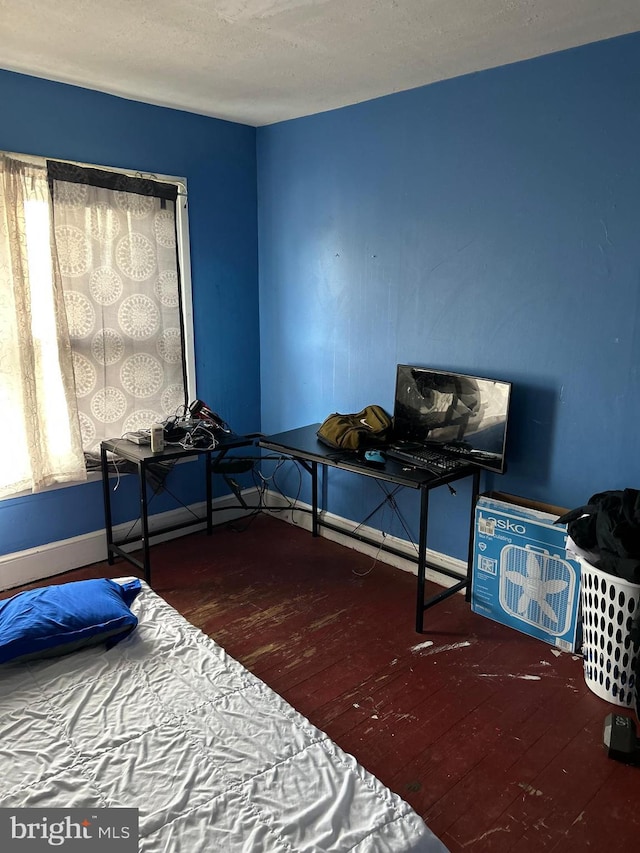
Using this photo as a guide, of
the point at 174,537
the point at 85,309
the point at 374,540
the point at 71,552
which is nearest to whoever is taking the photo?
the point at 85,309

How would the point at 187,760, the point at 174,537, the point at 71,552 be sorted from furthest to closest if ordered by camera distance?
the point at 174,537 → the point at 71,552 → the point at 187,760

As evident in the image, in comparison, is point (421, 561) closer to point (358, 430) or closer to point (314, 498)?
point (358, 430)

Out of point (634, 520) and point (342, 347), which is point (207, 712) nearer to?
point (634, 520)

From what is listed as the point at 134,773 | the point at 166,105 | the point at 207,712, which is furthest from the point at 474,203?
the point at 134,773

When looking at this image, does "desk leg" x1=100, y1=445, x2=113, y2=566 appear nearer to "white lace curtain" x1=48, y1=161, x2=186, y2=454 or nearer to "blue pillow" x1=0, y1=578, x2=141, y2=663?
Result: "white lace curtain" x1=48, y1=161, x2=186, y2=454

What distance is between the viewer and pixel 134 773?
1.38 m

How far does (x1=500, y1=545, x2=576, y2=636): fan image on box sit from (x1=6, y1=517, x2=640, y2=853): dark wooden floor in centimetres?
11

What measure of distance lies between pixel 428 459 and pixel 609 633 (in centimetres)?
103

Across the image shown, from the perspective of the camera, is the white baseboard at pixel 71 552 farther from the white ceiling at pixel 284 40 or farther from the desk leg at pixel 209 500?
the white ceiling at pixel 284 40

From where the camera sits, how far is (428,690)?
2406 millimetres

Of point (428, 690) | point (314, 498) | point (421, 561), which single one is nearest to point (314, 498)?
point (314, 498)

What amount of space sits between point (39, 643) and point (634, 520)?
1.98 meters

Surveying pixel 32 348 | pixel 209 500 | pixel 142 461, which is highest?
pixel 32 348

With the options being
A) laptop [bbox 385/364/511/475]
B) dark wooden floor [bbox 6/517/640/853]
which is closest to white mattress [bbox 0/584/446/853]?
dark wooden floor [bbox 6/517/640/853]
